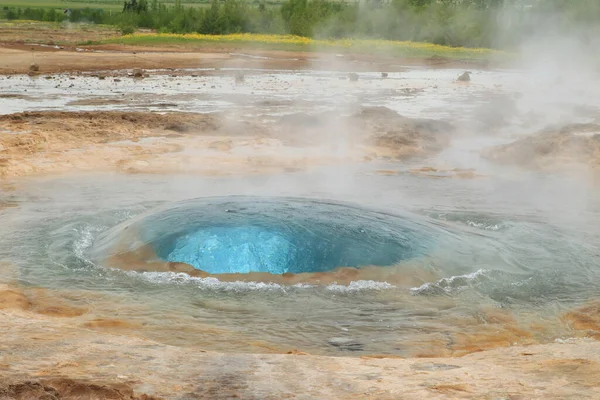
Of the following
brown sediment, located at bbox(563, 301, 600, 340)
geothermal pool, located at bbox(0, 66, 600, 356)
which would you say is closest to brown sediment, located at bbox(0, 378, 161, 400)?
geothermal pool, located at bbox(0, 66, 600, 356)

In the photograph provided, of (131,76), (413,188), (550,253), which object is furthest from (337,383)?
(131,76)

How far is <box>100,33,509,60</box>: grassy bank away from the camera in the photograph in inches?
1534

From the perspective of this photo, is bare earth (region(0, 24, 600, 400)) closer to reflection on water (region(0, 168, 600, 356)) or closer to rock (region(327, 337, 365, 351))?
reflection on water (region(0, 168, 600, 356))

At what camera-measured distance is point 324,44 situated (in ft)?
133

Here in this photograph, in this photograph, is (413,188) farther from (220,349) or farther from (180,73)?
(180,73)

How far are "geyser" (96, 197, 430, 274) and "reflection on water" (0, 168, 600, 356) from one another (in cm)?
12

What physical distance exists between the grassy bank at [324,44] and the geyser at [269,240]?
3211cm

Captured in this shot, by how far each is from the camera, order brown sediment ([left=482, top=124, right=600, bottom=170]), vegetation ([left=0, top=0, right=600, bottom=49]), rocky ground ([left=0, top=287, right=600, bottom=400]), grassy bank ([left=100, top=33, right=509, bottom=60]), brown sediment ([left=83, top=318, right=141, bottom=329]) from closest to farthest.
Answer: rocky ground ([left=0, top=287, right=600, bottom=400])
brown sediment ([left=83, top=318, right=141, bottom=329])
brown sediment ([left=482, top=124, right=600, bottom=170])
vegetation ([left=0, top=0, right=600, bottom=49])
grassy bank ([left=100, top=33, right=509, bottom=60])

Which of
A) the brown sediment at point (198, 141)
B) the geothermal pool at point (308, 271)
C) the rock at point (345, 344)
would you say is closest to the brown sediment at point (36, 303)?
the geothermal pool at point (308, 271)

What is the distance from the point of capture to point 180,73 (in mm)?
28250

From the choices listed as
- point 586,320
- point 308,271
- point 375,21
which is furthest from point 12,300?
point 375,21

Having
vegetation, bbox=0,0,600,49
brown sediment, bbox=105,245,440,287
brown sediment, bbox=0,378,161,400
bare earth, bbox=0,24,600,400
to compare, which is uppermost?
vegetation, bbox=0,0,600,49

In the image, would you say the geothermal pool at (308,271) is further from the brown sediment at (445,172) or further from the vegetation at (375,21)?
the vegetation at (375,21)

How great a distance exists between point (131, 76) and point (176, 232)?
2028cm
